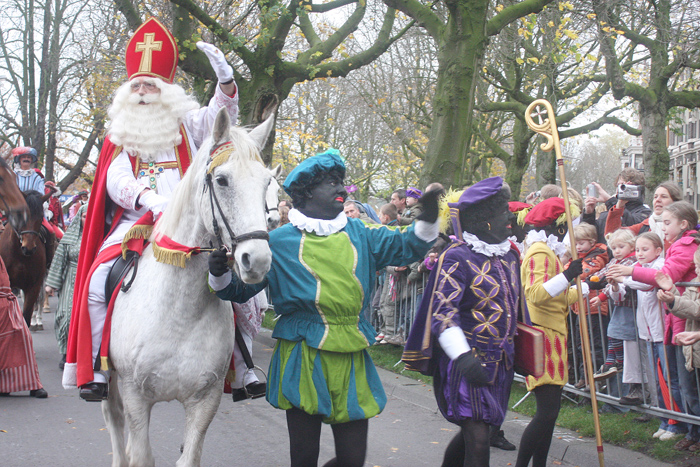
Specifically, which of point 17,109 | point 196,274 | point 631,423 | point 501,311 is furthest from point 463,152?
point 17,109

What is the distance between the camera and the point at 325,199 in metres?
3.60

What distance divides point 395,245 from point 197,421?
1.35 metres

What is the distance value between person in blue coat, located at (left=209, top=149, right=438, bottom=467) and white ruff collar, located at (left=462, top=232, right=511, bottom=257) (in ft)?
1.10

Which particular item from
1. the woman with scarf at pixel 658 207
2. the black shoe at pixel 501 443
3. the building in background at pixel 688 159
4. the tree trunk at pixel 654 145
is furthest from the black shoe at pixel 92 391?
the building in background at pixel 688 159

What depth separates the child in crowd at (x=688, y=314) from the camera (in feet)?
15.8

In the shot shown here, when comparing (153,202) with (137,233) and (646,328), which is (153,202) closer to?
(137,233)

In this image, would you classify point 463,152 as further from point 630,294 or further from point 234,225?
point 234,225

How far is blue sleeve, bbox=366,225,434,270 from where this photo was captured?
11.9 ft

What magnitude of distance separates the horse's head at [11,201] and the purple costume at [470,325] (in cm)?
342

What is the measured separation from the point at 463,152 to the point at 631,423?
4098 mm

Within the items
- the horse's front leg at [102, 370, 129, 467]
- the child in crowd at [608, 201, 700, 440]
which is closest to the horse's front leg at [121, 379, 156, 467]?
the horse's front leg at [102, 370, 129, 467]

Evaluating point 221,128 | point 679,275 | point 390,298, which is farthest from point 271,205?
point 390,298

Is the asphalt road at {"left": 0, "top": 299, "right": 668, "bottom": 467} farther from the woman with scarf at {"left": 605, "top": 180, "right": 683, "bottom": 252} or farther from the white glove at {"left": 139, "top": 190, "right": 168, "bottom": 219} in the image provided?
the white glove at {"left": 139, "top": 190, "right": 168, "bottom": 219}

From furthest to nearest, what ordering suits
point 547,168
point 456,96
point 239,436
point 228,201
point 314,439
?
point 547,168 → point 456,96 → point 239,436 → point 314,439 → point 228,201
